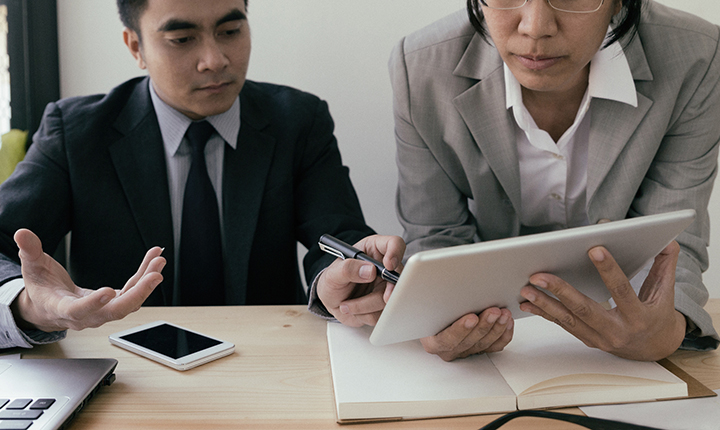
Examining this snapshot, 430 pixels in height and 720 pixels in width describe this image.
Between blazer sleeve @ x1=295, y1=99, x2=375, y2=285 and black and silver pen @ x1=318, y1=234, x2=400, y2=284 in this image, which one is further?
blazer sleeve @ x1=295, y1=99, x2=375, y2=285

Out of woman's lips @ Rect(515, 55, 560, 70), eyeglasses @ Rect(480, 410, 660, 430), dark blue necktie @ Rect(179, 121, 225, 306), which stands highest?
woman's lips @ Rect(515, 55, 560, 70)

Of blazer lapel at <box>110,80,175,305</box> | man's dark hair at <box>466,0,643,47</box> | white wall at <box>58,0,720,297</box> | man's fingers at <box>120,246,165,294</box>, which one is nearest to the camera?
man's fingers at <box>120,246,165,294</box>

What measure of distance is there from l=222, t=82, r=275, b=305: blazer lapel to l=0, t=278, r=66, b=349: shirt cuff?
20.8 inches

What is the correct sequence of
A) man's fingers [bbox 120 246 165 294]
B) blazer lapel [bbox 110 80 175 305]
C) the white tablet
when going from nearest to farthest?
the white tablet, man's fingers [bbox 120 246 165 294], blazer lapel [bbox 110 80 175 305]

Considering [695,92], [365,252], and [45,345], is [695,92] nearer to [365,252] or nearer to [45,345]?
[365,252]

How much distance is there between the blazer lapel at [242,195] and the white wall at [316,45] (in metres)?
0.63

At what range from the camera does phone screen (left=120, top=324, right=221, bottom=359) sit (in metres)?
0.82

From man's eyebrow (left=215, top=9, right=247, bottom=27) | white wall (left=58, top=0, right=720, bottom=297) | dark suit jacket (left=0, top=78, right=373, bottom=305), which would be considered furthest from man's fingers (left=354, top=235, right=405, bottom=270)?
white wall (left=58, top=0, right=720, bottom=297)

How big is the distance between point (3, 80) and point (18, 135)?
0.18m

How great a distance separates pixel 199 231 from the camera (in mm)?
1345

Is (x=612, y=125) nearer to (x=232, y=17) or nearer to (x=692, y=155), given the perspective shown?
(x=692, y=155)

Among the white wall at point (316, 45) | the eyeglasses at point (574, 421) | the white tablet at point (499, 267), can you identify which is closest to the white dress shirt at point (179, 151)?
the white wall at point (316, 45)

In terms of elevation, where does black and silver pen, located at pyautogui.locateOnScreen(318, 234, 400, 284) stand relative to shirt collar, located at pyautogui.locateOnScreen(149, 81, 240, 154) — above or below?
below

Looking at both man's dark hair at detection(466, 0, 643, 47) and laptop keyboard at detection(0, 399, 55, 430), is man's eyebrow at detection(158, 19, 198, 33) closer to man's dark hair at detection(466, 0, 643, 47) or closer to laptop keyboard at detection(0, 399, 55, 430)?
man's dark hair at detection(466, 0, 643, 47)
